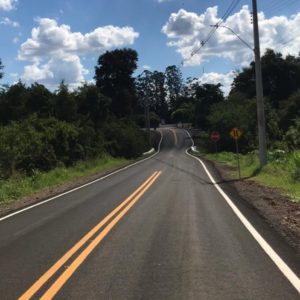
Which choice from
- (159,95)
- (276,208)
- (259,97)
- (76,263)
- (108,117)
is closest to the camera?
(76,263)

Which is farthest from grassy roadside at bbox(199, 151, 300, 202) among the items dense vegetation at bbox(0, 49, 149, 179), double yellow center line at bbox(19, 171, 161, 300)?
dense vegetation at bbox(0, 49, 149, 179)

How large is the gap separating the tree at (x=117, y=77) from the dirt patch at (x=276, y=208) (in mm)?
78571

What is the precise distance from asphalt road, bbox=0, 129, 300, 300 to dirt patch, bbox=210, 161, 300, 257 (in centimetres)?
31

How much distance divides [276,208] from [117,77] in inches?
3539

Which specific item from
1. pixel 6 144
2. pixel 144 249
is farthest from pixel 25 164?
pixel 144 249

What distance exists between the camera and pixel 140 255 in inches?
345

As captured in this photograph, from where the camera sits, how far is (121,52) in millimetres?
103375

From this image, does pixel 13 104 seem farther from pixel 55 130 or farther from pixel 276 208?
pixel 276 208

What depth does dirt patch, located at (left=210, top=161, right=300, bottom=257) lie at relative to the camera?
1096 cm

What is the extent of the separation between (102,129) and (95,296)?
197 feet

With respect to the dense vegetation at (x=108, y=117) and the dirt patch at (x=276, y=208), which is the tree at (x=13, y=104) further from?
the dirt patch at (x=276, y=208)

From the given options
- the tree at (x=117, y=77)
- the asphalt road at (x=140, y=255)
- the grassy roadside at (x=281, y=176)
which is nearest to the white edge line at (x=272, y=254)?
the asphalt road at (x=140, y=255)

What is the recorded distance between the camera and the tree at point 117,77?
101 meters

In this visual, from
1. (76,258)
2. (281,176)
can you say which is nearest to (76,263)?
(76,258)
